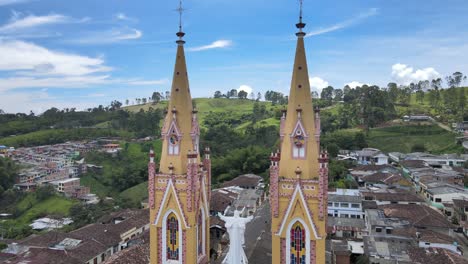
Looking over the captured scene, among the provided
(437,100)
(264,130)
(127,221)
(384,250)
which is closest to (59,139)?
(264,130)

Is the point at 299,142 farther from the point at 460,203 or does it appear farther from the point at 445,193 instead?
the point at 445,193

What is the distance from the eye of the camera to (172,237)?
19.4 metres

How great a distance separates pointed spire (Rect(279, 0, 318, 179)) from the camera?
727 inches

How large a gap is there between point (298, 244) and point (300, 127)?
18.5ft

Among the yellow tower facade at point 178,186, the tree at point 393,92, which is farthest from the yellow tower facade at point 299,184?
the tree at point 393,92

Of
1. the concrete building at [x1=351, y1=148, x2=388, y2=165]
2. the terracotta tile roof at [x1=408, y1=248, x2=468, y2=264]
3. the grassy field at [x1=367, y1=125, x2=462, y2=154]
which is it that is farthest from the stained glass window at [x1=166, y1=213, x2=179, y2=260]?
the grassy field at [x1=367, y1=125, x2=462, y2=154]

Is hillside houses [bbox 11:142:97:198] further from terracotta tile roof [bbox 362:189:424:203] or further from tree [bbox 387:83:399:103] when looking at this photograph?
tree [bbox 387:83:399:103]

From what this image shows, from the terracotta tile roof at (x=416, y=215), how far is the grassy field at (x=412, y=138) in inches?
1717

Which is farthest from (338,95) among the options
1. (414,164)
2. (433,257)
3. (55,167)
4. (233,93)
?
(433,257)

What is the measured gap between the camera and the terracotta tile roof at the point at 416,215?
39.3m

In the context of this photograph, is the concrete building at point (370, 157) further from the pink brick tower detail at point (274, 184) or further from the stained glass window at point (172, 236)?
the stained glass window at point (172, 236)

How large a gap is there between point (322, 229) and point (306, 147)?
3.94 m

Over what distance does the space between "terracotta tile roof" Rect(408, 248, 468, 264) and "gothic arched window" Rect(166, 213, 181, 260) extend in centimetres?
1935

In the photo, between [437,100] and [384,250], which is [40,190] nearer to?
[384,250]
